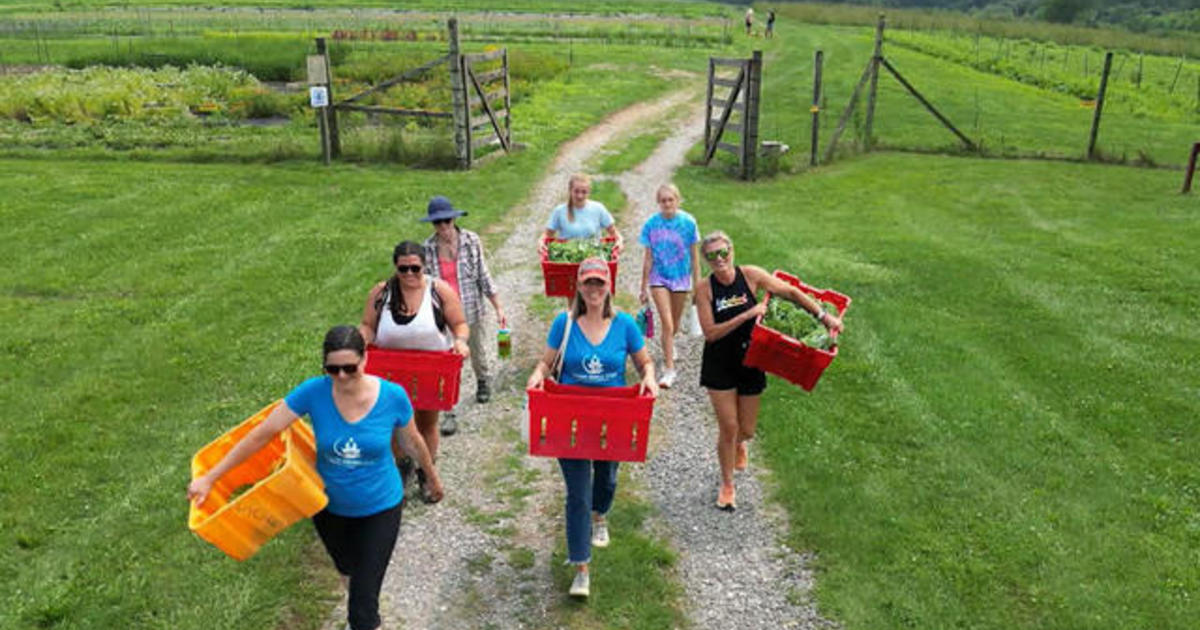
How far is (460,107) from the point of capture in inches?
781

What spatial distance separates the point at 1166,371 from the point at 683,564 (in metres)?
6.88

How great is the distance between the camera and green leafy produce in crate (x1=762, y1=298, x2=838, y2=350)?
7.31 meters

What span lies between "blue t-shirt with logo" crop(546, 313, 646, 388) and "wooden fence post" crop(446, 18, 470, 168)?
14504 mm

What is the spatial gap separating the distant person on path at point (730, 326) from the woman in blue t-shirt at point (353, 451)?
2.77 metres

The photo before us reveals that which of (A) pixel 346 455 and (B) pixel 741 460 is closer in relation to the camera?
(A) pixel 346 455

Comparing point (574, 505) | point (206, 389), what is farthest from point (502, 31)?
point (574, 505)

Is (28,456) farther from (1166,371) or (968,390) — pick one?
(1166,371)

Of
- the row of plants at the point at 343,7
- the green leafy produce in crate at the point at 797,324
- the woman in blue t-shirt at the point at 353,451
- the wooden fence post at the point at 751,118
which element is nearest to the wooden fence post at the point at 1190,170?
the wooden fence post at the point at 751,118

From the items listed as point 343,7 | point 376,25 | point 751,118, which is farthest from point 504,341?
point 343,7

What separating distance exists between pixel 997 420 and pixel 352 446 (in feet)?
22.0

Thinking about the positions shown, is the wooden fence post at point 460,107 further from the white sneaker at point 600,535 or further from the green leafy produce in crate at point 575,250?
the white sneaker at point 600,535

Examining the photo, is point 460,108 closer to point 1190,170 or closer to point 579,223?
point 579,223

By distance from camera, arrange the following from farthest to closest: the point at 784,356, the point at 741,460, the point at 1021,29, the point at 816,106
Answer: the point at 1021,29 < the point at 816,106 < the point at 741,460 < the point at 784,356

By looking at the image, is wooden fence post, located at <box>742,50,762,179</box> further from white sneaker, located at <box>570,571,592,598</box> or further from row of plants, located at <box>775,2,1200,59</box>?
row of plants, located at <box>775,2,1200,59</box>
